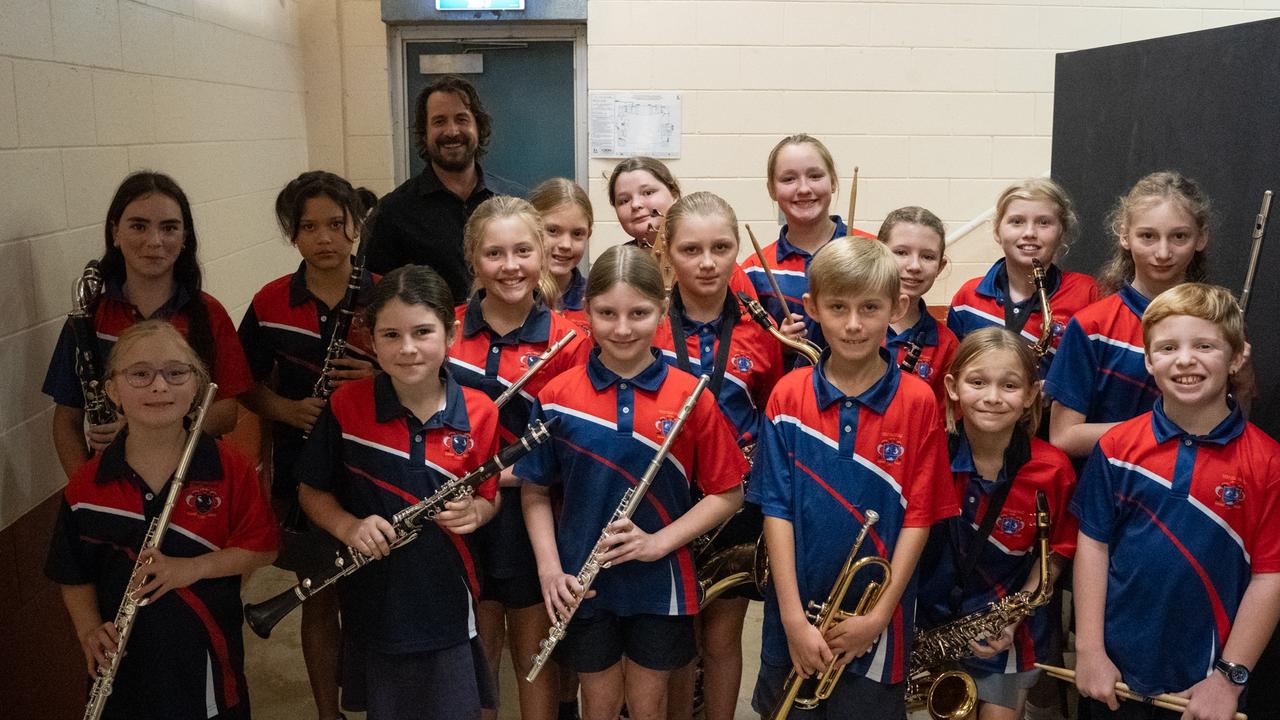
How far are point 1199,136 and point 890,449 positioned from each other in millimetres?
1417

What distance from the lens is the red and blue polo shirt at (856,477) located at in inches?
82.2

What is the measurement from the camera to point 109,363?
6.94ft

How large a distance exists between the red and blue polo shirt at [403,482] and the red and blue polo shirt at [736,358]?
48 centimetres

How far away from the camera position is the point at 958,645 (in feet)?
7.54

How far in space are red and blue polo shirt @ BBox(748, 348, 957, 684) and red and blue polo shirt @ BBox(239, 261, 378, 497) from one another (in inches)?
43.4

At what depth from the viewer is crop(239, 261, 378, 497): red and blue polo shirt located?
8.68 feet

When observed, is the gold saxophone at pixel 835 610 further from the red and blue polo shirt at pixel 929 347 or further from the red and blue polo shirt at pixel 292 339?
the red and blue polo shirt at pixel 292 339

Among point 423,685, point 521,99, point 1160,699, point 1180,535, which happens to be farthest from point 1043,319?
point 521,99

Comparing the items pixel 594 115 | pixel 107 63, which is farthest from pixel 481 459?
pixel 594 115

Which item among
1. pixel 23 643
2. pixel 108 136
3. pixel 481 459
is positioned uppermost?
pixel 108 136

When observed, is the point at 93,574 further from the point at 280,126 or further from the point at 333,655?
the point at 280,126

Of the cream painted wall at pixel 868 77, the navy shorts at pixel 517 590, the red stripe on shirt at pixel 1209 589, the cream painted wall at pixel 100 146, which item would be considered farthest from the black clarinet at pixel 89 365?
the cream painted wall at pixel 868 77

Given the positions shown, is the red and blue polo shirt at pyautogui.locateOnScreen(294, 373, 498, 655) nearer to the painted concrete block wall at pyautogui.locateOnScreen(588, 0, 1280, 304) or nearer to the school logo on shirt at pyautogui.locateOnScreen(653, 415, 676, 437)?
the school logo on shirt at pyautogui.locateOnScreen(653, 415, 676, 437)

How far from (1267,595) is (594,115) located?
10.9 feet
